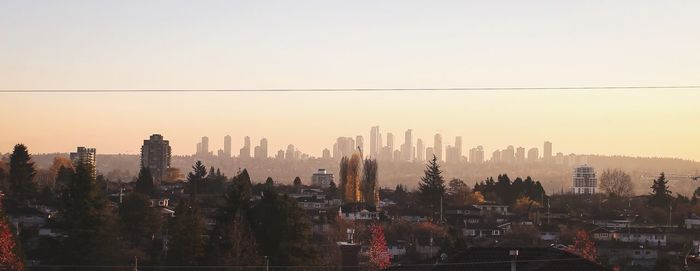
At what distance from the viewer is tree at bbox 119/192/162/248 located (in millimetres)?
A: 41400

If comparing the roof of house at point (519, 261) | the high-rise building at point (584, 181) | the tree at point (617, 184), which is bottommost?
the roof of house at point (519, 261)

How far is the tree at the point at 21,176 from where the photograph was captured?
58.7 m

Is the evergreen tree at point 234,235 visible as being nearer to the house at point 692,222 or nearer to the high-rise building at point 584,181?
the house at point 692,222

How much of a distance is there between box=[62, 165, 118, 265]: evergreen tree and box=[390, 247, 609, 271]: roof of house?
1121 cm

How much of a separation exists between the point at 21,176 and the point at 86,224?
2749 centimetres

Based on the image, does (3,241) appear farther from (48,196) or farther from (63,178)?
(63,178)

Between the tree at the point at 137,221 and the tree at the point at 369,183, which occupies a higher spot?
the tree at the point at 369,183

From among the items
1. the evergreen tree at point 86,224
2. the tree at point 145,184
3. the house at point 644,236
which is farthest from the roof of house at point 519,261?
the tree at point 145,184

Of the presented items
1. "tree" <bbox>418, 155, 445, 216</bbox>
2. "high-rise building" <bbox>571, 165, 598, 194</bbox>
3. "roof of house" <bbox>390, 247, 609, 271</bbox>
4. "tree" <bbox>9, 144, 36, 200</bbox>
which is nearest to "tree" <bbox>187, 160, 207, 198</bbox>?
"tree" <bbox>9, 144, 36, 200</bbox>

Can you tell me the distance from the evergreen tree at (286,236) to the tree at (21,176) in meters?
29.3

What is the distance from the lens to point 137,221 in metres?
41.7

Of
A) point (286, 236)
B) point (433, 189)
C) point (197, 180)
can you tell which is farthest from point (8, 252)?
point (197, 180)

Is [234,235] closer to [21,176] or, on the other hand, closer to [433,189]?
[21,176]

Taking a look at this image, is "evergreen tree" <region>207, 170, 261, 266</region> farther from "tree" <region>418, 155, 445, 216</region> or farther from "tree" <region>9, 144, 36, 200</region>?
"tree" <region>418, 155, 445, 216</region>
